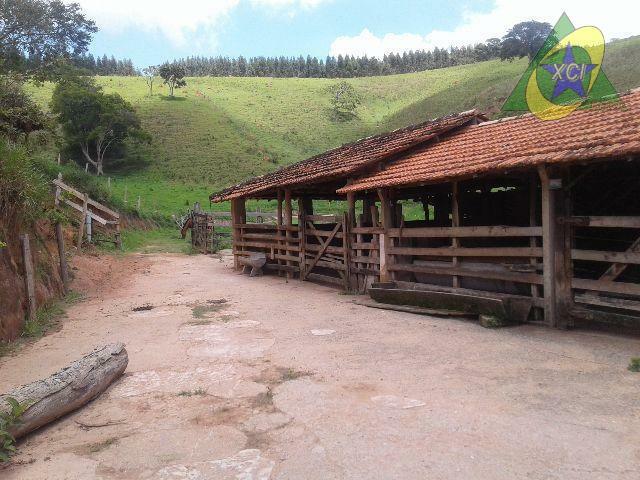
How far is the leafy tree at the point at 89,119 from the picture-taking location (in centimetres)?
3731

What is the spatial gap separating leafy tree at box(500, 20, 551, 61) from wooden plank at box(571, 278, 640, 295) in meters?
49.9

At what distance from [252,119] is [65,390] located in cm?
5368

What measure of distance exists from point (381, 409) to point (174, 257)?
16.3 meters

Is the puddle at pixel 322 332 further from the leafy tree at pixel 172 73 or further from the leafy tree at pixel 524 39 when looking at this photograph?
the leafy tree at pixel 172 73

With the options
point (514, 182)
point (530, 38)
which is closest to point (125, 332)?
point (514, 182)

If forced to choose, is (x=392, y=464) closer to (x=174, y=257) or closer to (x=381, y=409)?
(x=381, y=409)

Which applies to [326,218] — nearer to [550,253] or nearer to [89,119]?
[550,253]

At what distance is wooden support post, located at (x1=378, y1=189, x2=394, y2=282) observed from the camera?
32.8ft

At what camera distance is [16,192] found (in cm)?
832

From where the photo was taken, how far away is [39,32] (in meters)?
23.2

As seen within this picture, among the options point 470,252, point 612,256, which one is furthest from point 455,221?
point 612,256

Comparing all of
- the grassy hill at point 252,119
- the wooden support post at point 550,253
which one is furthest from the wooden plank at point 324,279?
the grassy hill at point 252,119

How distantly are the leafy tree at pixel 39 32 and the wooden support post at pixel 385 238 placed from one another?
16.9m

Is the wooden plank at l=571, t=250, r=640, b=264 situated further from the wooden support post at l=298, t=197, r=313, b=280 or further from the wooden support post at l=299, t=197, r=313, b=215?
the wooden support post at l=299, t=197, r=313, b=215
